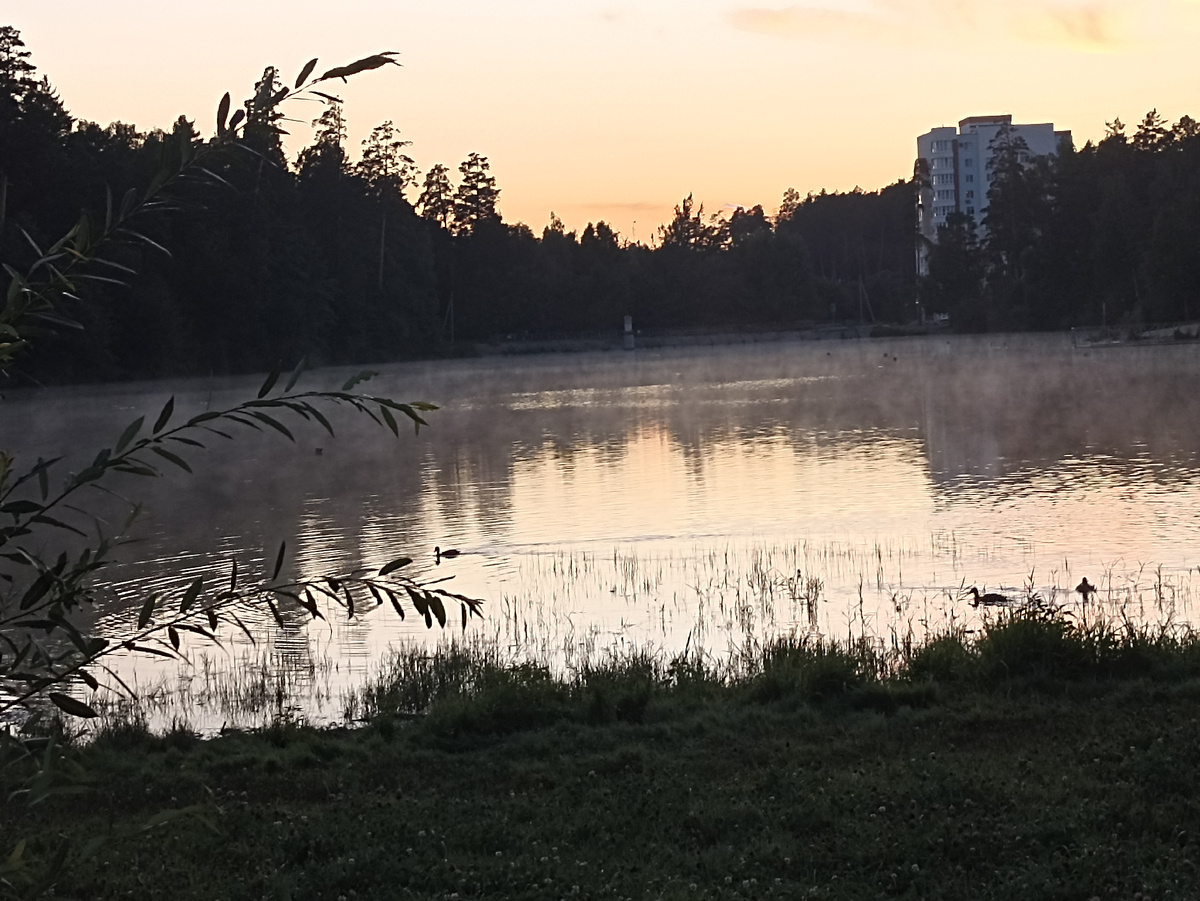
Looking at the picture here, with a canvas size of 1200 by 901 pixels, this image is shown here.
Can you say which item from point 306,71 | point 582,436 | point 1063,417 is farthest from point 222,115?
point 582,436

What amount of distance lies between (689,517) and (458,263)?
332 feet

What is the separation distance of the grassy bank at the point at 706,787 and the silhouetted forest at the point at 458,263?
1586 inches

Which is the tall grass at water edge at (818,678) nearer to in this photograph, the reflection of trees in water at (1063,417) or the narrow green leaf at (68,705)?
the narrow green leaf at (68,705)

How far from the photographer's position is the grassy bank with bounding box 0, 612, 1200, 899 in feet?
18.9

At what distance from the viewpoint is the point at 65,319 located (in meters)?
2.74

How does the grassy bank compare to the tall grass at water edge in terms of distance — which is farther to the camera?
the tall grass at water edge

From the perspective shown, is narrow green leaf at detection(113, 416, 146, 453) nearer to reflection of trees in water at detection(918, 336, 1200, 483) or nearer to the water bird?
the water bird

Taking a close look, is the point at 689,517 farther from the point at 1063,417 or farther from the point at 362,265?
the point at 362,265

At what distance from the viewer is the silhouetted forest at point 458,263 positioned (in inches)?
2613

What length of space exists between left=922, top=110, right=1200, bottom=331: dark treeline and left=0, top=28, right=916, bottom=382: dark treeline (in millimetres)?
→ 17846

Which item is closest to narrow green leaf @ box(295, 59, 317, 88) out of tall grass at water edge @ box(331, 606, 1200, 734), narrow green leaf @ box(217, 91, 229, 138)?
narrow green leaf @ box(217, 91, 229, 138)

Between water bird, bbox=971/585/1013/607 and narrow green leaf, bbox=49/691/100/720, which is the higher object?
narrow green leaf, bbox=49/691/100/720

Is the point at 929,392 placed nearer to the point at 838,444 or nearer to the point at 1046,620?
the point at 838,444

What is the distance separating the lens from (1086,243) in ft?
338
